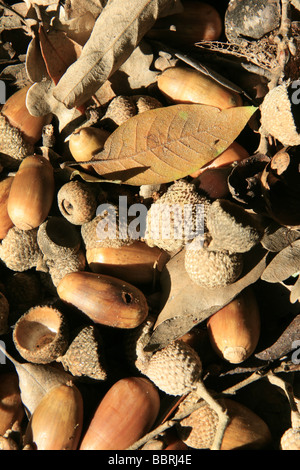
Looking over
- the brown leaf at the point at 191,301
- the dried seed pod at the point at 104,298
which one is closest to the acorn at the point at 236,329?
the brown leaf at the point at 191,301

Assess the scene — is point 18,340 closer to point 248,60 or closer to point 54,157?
point 54,157

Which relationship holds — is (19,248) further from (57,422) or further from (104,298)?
(57,422)

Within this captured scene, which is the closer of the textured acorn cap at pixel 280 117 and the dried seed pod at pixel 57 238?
the textured acorn cap at pixel 280 117

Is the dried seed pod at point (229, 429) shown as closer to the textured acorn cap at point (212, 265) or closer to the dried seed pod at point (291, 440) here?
the dried seed pod at point (291, 440)

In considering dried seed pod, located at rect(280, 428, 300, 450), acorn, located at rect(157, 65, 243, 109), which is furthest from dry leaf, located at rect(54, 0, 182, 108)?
dried seed pod, located at rect(280, 428, 300, 450)

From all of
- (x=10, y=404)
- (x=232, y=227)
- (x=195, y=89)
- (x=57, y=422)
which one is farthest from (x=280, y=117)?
(x=10, y=404)

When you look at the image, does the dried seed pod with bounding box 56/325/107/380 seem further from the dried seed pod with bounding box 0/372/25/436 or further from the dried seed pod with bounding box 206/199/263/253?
the dried seed pod with bounding box 206/199/263/253
